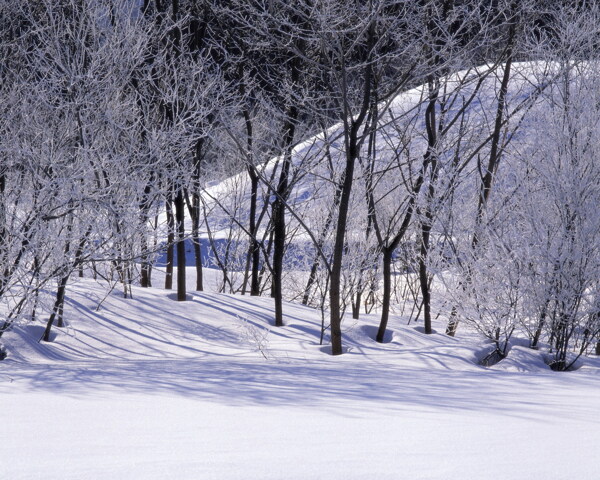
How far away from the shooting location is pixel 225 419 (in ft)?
10.8

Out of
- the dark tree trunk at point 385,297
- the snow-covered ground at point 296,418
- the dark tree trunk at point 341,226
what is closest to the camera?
the snow-covered ground at point 296,418

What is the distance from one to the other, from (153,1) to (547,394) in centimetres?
962

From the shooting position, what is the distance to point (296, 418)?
10.9 ft

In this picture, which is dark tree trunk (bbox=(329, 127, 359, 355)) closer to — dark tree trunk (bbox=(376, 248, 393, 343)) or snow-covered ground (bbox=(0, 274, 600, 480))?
snow-covered ground (bbox=(0, 274, 600, 480))

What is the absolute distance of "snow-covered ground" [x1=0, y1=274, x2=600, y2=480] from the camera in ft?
7.85

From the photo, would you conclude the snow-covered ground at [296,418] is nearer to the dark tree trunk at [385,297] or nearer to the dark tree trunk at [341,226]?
the dark tree trunk at [341,226]

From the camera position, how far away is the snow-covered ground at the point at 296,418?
2393mm

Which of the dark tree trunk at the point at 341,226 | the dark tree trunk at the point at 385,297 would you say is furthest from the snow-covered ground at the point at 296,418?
the dark tree trunk at the point at 385,297

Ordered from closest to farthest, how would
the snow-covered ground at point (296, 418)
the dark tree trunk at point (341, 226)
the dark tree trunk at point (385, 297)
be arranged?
the snow-covered ground at point (296, 418) < the dark tree trunk at point (341, 226) < the dark tree trunk at point (385, 297)

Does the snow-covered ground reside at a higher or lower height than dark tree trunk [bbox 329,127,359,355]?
lower

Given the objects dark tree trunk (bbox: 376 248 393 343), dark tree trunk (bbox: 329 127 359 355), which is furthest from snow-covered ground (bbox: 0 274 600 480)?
dark tree trunk (bbox: 376 248 393 343)

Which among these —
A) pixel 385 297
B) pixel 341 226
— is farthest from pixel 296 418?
pixel 385 297

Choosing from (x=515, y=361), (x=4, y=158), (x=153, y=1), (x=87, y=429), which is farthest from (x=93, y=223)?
(x=153, y=1)

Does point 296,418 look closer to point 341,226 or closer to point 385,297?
point 341,226
